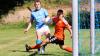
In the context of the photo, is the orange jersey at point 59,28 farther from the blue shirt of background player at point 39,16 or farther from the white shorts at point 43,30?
the blue shirt of background player at point 39,16

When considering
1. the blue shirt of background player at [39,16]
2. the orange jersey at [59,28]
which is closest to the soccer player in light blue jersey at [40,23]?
the blue shirt of background player at [39,16]

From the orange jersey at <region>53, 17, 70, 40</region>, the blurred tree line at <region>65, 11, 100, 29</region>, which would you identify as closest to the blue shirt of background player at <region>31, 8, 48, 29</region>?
the orange jersey at <region>53, 17, 70, 40</region>

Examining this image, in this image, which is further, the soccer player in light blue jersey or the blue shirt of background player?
the blue shirt of background player

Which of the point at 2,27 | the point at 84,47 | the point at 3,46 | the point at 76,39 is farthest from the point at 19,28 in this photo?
the point at 76,39

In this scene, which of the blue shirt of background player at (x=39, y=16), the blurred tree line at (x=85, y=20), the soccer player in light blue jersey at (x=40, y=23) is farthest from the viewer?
the blue shirt of background player at (x=39, y=16)

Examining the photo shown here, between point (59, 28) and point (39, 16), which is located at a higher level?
point (39, 16)

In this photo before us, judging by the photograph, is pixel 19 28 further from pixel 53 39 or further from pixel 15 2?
pixel 53 39

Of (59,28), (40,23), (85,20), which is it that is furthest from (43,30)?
Result: (85,20)

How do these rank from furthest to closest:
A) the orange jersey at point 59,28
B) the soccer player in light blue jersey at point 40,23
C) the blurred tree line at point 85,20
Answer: the soccer player in light blue jersey at point 40,23 < the orange jersey at point 59,28 < the blurred tree line at point 85,20

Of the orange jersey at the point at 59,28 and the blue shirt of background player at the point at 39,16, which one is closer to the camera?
the orange jersey at the point at 59,28

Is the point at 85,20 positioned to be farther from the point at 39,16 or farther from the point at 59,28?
the point at 59,28

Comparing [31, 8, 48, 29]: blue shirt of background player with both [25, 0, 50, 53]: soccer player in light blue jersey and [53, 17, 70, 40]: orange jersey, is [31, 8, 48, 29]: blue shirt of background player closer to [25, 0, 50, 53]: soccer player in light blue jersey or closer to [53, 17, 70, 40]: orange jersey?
[25, 0, 50, 53]: soccer player in light blue jersey

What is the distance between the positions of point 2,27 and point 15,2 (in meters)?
4.02

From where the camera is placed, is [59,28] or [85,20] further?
[85,20]
